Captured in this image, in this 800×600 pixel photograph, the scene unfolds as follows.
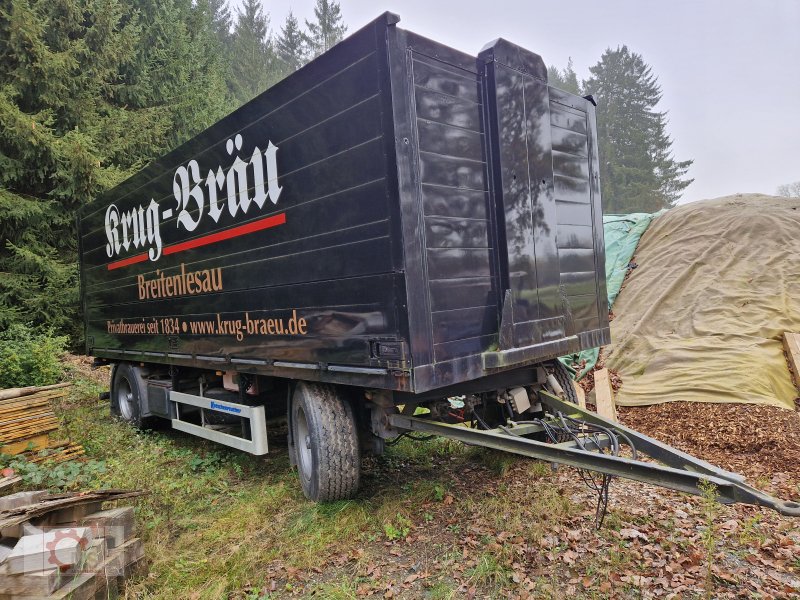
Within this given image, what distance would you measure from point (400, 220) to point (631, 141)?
34688 mm

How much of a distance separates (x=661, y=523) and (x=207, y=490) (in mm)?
3560

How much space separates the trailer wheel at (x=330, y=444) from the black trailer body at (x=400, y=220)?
0.24 m

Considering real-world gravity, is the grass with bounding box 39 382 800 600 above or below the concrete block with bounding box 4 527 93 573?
below

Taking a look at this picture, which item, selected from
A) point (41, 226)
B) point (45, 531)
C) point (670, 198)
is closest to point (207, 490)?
point (45, 531)

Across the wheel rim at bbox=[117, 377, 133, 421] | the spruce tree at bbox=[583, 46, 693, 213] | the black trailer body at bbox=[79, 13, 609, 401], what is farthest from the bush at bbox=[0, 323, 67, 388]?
the spruce tree at bbox=[583, 46, 693, 213]

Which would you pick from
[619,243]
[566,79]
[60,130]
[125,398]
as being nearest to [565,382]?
[125,398]

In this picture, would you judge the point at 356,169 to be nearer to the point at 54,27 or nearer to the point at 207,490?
the point at 207,490

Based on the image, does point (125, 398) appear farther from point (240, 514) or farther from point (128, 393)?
point (240, 514)

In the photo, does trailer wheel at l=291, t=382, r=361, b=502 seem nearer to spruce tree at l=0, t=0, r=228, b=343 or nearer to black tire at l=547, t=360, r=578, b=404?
black tire at l=547, t=360, r=578, b=404

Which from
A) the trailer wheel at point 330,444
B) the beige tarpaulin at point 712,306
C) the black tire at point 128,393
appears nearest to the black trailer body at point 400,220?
the trailer wheel at point 330,444

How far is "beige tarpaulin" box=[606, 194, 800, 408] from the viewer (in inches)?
238

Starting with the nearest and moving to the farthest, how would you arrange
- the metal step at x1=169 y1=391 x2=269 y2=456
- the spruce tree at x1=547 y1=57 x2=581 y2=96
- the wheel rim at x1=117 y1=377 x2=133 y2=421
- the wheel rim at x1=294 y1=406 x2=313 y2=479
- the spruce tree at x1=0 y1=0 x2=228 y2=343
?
the wheel rim at x1=294 y1=406 x2=313 y2=479
the metal step at x1=169 y1=391 x2=269 y2=456
the wheel rim at x1=117 y1=377 x2=133 y2=421
the spruce tree at x1=0 y1=0 x2=228 y2=343
the spruce tree at x1=547 y1=57 x2=581 y2=96

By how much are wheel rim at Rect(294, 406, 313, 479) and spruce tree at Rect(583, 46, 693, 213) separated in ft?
99.4

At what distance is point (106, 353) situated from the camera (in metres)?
7.09
